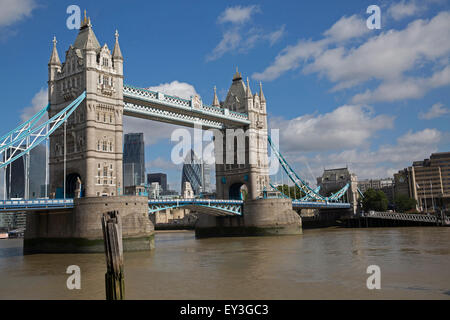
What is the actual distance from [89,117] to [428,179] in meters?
86.9

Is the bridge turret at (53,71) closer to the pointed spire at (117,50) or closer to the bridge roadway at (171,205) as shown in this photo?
the pointed spire at (117,50)

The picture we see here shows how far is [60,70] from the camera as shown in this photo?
117 feet

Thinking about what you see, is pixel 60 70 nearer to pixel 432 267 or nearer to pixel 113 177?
pixel 113 177

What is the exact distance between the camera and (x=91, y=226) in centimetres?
2886

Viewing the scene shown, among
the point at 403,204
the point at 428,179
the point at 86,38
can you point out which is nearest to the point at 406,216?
the point at 403,204

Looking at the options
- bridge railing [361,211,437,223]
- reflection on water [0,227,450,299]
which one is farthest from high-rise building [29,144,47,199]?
reflection on water [0,227,450,299]

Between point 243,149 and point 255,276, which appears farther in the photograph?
point 243,149

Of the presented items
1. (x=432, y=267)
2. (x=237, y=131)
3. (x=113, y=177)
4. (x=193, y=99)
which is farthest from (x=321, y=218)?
(x=432, y=267)

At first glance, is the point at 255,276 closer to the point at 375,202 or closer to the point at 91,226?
the point at 91,226

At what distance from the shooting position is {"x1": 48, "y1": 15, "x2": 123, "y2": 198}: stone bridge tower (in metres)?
33.1

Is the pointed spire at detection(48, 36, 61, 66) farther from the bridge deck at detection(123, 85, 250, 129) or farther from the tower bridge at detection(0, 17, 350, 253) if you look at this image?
the bridge deck at detection(123, 85, 250, 129)

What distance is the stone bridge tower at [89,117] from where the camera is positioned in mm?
33062

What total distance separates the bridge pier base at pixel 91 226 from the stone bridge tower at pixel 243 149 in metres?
20.4
